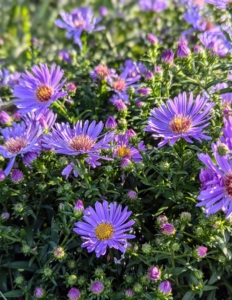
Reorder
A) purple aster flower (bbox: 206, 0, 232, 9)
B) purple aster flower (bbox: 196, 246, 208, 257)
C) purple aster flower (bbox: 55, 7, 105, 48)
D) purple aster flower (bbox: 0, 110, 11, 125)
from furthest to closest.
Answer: purple aster flower (bbox: 55, 7, 105, 48), purple aster flower (bbox: 0, 110, 11, 125), purple aster flower (bbox: 206, 0, 232, 9), purple aster flower (bbox: 196, 246, 208, 257)

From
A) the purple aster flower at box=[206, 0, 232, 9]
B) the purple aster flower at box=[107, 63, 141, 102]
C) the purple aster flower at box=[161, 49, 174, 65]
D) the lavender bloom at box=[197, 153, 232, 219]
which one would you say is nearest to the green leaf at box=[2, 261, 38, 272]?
the lavender bloom at box=[197, 153, 232, 219]

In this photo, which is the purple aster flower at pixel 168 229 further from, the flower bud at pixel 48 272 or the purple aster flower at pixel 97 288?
the flower bud at pixel 48 272

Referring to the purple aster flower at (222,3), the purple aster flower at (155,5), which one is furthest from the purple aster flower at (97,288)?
the purple aster flower at (155,5)

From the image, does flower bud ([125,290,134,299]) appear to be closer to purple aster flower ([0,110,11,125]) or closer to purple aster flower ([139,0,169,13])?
purple aster flower ([0,110,11,125])

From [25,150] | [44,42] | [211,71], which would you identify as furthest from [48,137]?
[44,42]

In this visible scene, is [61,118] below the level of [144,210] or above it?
above

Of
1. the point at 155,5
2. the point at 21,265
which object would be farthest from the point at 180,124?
the point at 155,5

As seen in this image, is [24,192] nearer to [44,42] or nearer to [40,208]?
[40,208]
